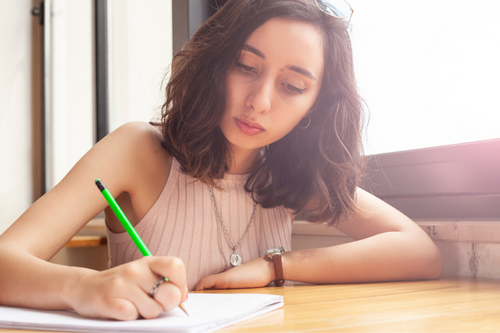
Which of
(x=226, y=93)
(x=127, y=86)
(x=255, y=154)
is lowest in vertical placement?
(x=255, y=154)

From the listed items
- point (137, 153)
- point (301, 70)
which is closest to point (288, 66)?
point (301, 70)

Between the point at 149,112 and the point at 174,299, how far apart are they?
210 centimetres

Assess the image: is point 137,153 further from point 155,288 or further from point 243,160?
point 155,288

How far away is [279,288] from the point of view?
35.4 inches

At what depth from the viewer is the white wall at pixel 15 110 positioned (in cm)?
256

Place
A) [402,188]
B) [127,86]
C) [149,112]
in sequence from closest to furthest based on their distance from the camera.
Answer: [402,188] < [149,112] < [127,86]

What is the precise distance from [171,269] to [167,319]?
57 millimetres

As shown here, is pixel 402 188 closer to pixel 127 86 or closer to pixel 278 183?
pixel 278 183

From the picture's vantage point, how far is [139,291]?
494 millimetres

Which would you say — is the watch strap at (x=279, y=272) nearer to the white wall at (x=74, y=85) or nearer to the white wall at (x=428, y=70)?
the white wall at (x=428, y=70)

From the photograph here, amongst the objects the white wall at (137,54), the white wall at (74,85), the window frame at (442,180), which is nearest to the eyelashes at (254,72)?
the window frame at (442,180)

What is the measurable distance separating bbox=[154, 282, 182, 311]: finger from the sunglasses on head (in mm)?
810

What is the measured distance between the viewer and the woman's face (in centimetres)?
95

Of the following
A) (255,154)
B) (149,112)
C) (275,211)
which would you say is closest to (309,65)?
(255,154)
